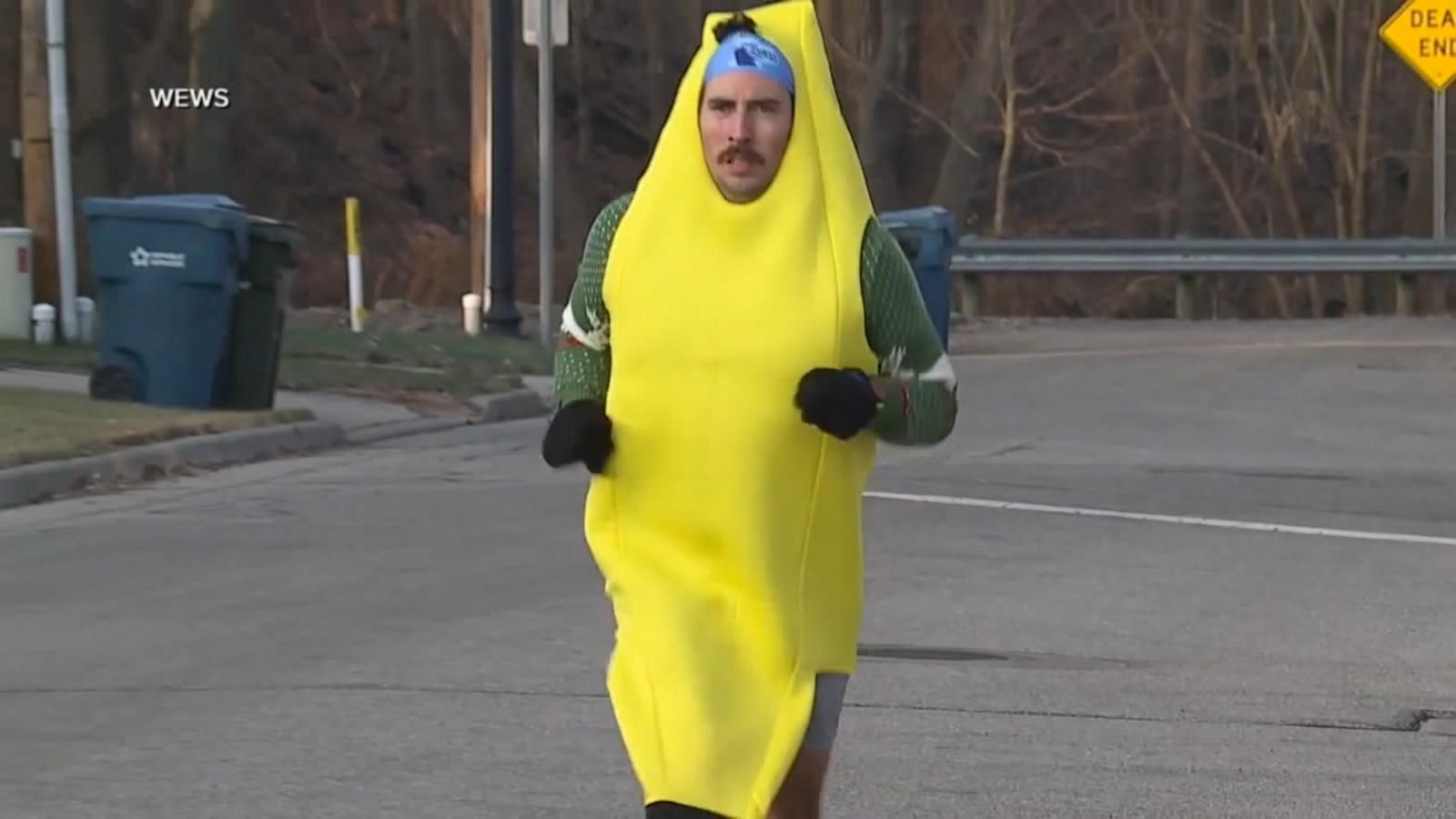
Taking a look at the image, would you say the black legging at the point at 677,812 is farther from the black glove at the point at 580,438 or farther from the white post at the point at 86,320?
the white post at the point at 86,320

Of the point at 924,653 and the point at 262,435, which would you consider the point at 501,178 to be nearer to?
the point at 262,435

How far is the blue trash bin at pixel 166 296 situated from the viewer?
15.8 meters

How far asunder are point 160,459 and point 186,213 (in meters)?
2.35

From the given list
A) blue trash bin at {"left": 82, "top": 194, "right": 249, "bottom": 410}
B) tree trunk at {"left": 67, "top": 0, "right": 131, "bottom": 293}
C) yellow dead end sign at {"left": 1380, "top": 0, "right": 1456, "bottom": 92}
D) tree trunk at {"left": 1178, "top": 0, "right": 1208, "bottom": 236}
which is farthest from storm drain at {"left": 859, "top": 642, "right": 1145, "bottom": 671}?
tree trunk at {"left": 1178, "top": 0, "right": 1208, "bottom": 236}

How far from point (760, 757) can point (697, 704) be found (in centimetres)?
15

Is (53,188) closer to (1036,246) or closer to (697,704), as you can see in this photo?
(1036,246)

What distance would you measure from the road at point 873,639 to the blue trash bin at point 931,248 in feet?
20.2

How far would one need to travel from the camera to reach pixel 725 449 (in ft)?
14.7

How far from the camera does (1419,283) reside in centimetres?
3369

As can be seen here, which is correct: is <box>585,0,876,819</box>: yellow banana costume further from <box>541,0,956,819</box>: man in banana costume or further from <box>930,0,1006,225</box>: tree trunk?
<box>930,0,1006,225</box>: tree trunk

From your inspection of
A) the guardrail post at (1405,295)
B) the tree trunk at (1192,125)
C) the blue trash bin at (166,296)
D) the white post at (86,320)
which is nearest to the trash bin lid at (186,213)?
the blue trash bin at (166,296)

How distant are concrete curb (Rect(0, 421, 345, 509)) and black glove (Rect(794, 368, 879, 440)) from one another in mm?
9048

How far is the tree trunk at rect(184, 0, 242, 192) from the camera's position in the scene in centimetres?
2775

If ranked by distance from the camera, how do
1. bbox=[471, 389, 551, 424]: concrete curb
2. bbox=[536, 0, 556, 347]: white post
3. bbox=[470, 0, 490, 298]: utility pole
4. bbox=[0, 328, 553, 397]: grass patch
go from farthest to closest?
bbox=[470, 0, 490, 298]: utility pole < bbox=[536, 0, 556, 347]: white post < bbox=[0, 328, 553, 397]: grass patch < bbox=[471, 389, 551, 424]: concrete curb
